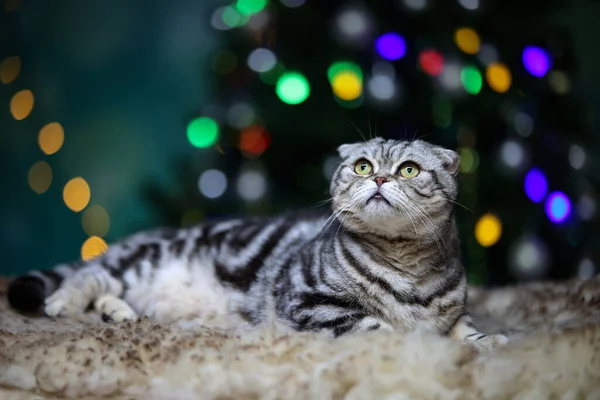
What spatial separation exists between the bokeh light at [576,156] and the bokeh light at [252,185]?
1.27 m

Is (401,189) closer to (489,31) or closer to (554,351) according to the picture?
(554,351)

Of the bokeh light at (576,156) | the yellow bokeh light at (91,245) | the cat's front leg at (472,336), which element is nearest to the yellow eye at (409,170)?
the cat's front leg at (472,336)

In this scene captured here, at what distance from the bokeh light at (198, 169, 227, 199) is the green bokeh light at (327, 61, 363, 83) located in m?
0.62

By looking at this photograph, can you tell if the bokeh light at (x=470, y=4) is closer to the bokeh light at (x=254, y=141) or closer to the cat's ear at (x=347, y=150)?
the bokeh light at (x=254, y=141)

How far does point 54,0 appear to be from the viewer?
321cm

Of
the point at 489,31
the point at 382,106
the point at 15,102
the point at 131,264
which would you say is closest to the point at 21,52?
the point at 15,102

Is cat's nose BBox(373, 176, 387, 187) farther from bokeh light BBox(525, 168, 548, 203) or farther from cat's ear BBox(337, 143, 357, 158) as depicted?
bokeh light BBox(525, 168, 548, 203)

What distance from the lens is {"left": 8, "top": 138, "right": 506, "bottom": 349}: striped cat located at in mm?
1444

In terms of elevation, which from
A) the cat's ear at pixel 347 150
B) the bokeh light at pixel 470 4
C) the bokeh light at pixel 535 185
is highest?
the bokeh light at pixel 470 4

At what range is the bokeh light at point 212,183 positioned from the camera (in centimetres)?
263

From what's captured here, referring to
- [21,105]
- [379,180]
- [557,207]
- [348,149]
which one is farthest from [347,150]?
[21,105]

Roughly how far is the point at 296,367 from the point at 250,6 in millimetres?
1843

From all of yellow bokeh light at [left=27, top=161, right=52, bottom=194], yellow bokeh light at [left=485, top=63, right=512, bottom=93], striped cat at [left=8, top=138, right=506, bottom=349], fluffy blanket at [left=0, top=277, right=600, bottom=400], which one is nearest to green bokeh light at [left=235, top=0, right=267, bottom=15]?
yellow bokeh light at [left=485, top=63, right=512, bottom=93]

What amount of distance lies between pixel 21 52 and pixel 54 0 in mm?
318
